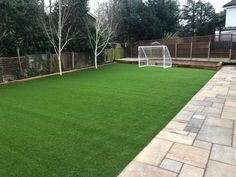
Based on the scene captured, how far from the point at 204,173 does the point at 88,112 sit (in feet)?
8.68

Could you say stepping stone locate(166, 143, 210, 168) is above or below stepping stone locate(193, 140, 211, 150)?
below

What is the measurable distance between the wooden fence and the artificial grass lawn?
379 inches

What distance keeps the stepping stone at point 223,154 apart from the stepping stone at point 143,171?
725 mm

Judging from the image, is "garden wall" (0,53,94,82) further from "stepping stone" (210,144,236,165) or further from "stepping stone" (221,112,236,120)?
"stepping stone" (210,144,236,165)

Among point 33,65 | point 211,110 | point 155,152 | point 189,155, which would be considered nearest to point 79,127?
point 155,152

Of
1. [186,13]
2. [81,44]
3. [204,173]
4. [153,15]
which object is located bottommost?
[204,173]

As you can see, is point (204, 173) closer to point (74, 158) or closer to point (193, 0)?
point (74, 158)

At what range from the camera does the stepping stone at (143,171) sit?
2371mm

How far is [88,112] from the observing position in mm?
4461

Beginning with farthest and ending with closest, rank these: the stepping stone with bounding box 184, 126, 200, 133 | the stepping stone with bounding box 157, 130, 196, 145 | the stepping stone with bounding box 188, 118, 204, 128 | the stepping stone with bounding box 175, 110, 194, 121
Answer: the stepping stone with bounding box 175, 110, 194, 121
the stepping stone with bounding box 188, 118, 204, 128
the stepping stone with bounding box 184, 126, 200, 133
the stepping stone with bounding box 157, 130, 196, 145

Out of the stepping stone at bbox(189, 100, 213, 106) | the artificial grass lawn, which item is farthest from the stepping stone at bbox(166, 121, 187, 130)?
the stepping stone at bbox(189, 100, 213, 106)

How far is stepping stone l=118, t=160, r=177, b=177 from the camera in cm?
237

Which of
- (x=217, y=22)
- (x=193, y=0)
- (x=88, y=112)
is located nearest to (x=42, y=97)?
(x=88, y=112)

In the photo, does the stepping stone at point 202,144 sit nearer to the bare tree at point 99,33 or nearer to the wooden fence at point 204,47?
the bare tree at point 99,33
